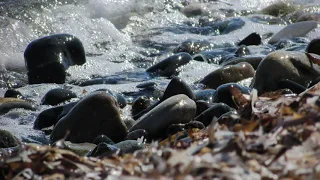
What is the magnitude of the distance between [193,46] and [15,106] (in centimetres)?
324

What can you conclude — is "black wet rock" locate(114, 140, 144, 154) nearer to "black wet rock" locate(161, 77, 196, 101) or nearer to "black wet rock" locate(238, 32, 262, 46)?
"black wet rock" locate(161, 77, 196, 101)

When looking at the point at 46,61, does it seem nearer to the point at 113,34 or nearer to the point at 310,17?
the point at 113,34

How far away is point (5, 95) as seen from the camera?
244 inches

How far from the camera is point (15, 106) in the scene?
5.62 meters

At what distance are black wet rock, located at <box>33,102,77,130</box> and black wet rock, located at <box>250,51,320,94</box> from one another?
172cm

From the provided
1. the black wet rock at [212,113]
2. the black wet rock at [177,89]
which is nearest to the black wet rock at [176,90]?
the black wet rock at [177,89]

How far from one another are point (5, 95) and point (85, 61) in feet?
5.58

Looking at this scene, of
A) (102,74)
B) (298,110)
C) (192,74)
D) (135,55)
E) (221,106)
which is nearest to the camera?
(298,110)

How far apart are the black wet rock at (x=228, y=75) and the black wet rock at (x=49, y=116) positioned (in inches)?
59.5

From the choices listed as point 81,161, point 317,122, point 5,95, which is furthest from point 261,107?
point 5,95

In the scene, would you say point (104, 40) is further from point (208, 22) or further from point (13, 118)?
point (13, 118)

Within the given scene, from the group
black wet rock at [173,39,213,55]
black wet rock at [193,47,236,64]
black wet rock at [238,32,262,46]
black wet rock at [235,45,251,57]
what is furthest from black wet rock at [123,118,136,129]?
black wet rock at [238,32,262,46]

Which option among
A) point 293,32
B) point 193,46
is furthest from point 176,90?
point 293,32

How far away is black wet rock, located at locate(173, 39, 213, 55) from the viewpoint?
318 inches
